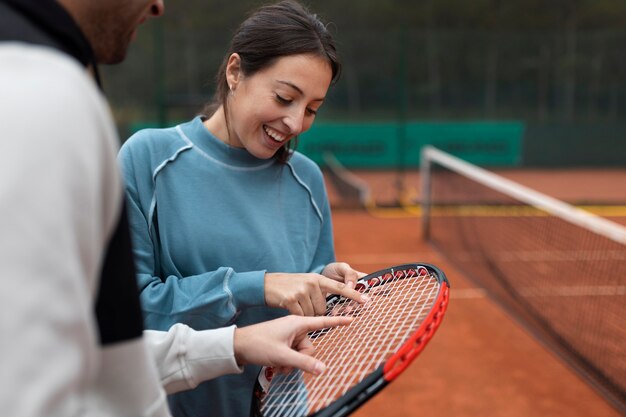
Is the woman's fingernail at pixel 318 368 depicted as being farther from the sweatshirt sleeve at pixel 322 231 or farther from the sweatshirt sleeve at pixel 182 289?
the sweatshirt sleeve at pixel 322 231

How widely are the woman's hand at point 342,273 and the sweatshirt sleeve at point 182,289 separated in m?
0.23

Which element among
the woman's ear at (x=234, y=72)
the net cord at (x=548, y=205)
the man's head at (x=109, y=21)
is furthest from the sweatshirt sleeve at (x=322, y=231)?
the net cord at (x=548, y=205)

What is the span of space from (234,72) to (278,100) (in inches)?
6.3

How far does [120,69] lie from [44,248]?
13116 mm

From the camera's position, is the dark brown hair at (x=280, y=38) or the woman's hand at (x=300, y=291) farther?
the dark brown hair at (x=280, y=38)

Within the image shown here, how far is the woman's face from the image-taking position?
1.64 metres

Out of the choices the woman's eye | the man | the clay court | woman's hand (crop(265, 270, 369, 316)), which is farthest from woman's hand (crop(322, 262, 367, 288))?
the clay court

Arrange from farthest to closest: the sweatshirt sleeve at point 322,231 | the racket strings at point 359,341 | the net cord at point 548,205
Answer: the net cord at point 548,205 → the sweatshirt sleeve at point 322,231 → the racket strings at point 359,341

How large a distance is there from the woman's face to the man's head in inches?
29.7

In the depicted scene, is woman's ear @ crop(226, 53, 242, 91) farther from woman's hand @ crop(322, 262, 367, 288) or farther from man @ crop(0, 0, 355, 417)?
man @ crop(0, 0, 355, 417)

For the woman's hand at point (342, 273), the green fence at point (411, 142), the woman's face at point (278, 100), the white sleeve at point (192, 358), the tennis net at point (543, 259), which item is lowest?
the green fence at point (411, 142)

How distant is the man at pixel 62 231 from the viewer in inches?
24.7

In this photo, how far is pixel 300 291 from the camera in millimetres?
1476

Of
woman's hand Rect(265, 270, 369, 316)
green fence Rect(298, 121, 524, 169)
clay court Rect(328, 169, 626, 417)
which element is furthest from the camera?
green fence Rect(298, 121, 524, 169)
